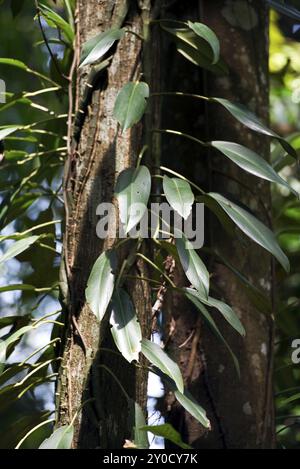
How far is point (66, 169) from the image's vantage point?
1352 mm

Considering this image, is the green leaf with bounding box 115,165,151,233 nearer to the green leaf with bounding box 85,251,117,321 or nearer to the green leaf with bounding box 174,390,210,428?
the green leaf with bounding box 85,251,117,321

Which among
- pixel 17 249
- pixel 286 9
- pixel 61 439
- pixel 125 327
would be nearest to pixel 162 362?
pixel 125 327

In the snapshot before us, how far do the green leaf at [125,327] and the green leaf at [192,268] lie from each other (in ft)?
0.33

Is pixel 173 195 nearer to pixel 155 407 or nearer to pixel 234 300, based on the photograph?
pixel 234 300

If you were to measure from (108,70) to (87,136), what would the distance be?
12cm

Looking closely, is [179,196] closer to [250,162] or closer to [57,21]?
[250,162]

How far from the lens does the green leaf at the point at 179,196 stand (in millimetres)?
1194

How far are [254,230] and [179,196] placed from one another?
15 centimetres

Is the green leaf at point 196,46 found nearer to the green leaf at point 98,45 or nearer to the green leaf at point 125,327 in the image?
the green leaf at point 98,45

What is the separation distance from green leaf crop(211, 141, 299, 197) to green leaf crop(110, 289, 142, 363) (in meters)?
0.30

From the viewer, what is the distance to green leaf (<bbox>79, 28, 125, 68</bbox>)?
1.23 metres

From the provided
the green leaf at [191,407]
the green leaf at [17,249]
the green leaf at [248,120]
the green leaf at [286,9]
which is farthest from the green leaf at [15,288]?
the green leaf at [286,9]

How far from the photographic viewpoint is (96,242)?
49.9 inches
